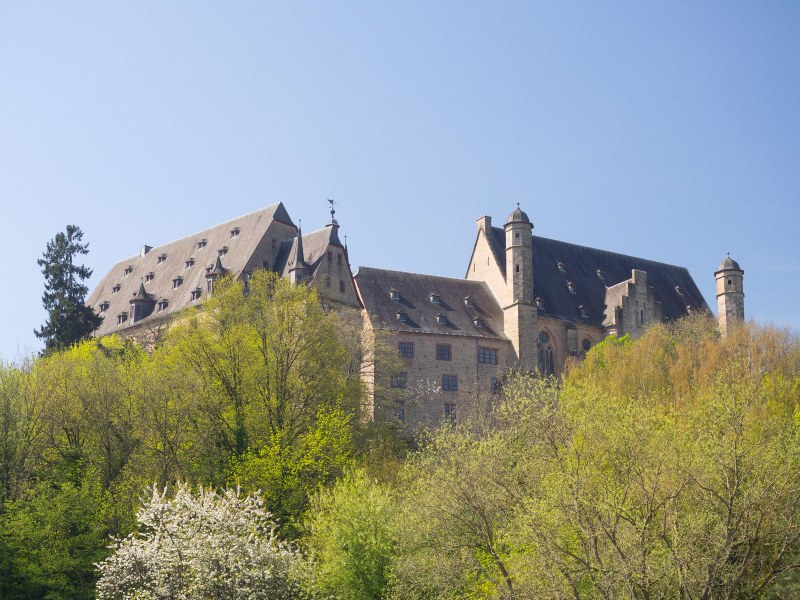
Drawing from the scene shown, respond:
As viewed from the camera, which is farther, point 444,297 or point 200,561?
point 444,297

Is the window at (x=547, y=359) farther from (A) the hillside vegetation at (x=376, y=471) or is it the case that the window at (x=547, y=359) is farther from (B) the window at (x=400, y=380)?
(A) the hillside vegetation at (x=376, y=471)

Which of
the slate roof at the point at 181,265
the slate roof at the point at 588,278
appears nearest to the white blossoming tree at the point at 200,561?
the slate roof at the point at 181,265

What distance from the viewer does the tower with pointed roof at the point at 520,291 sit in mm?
66938

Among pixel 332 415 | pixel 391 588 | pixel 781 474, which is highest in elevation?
→ pixel 332 415

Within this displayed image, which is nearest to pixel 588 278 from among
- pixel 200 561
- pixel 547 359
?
pixel 547 359

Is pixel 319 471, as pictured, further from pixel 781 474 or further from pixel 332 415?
pixel 781 474

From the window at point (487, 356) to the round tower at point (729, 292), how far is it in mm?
16746

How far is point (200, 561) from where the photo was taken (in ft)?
95.8

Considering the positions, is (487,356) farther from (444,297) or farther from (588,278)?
(588,278)

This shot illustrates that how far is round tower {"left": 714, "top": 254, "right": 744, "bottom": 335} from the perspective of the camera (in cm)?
7425

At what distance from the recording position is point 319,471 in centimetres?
4094

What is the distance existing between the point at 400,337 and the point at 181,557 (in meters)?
34.8

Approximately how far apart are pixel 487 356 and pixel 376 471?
23.9 meters

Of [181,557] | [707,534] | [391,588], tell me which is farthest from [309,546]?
[707,534]
